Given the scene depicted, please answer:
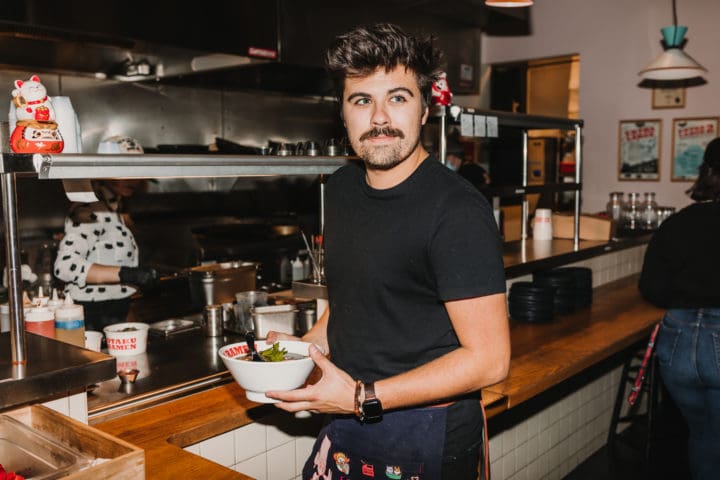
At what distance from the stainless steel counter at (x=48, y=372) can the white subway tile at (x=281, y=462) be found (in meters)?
0.80

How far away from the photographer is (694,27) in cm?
569

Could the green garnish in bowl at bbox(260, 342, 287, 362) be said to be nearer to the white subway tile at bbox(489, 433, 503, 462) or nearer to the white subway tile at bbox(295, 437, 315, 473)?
the white subway tile at bbox(295, 437, 315, 473)

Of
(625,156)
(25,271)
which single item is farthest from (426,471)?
(625,156)

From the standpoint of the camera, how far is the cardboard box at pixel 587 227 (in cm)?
458

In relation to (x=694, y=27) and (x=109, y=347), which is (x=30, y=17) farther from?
(x=694, y=27)

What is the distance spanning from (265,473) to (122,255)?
193 centimetres

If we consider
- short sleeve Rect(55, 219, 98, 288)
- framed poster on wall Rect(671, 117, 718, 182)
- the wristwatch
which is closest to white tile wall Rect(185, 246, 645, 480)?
the wristwatch

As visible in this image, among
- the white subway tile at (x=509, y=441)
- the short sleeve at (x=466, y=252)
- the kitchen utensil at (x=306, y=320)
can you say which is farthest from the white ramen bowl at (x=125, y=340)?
the white subway tile at (x=509, y=441)

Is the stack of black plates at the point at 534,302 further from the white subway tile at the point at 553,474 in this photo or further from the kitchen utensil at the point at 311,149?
the kitchen utensil at the point at 311,149

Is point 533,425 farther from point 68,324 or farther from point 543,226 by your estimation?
point 68,324

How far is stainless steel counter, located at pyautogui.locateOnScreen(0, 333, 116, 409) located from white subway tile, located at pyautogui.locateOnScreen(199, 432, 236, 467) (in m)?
0.48

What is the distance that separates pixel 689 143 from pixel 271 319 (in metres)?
4.51

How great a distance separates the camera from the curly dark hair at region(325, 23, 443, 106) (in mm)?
1612

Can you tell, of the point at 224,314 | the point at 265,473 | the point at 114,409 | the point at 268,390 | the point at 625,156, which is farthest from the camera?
the point at 625,156
